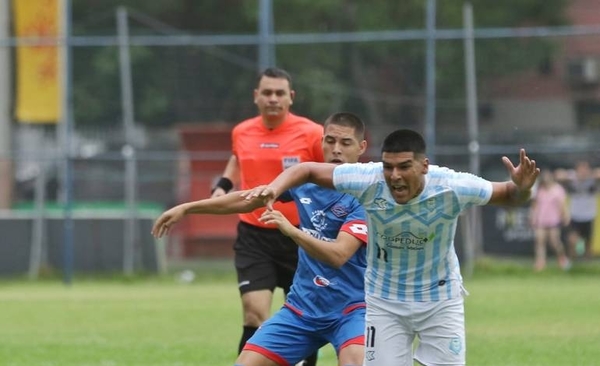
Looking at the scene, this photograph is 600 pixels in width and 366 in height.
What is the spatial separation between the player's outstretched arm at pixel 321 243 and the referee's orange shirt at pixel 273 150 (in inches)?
102

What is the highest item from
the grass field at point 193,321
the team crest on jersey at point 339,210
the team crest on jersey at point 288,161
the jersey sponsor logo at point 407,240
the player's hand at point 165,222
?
the team crest on jersey at point 288,161

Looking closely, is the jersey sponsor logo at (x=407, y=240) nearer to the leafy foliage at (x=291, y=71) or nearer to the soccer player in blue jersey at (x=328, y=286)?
the soccer player in blue jersey at (x=328, y=286)

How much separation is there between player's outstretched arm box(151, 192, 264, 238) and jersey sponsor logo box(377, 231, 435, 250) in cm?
72

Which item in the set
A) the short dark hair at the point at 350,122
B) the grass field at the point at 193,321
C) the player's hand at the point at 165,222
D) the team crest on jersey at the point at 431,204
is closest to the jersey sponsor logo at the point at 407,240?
the team crest on jersey at the point at 431,204

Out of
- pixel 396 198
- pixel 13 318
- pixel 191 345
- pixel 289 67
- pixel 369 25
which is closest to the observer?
pixel 396 198

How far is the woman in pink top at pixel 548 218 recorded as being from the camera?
80.1ft

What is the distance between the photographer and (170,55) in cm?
2444

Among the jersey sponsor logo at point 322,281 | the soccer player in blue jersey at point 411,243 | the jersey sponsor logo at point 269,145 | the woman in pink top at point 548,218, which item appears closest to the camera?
the soccer player in blue jersey at point 411,243

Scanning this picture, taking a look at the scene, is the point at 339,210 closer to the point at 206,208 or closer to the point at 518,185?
the point at 206,208

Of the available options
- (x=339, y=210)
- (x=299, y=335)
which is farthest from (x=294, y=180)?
(x=299, y=335)

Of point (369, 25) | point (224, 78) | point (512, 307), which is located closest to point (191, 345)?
point (512, 307)

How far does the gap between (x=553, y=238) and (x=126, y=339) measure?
12627 mm

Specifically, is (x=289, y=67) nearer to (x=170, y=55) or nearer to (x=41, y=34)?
(x=170, y=55)

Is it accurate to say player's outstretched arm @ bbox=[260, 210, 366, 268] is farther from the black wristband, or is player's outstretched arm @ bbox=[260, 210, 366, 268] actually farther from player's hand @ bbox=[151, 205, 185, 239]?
the black wristband
